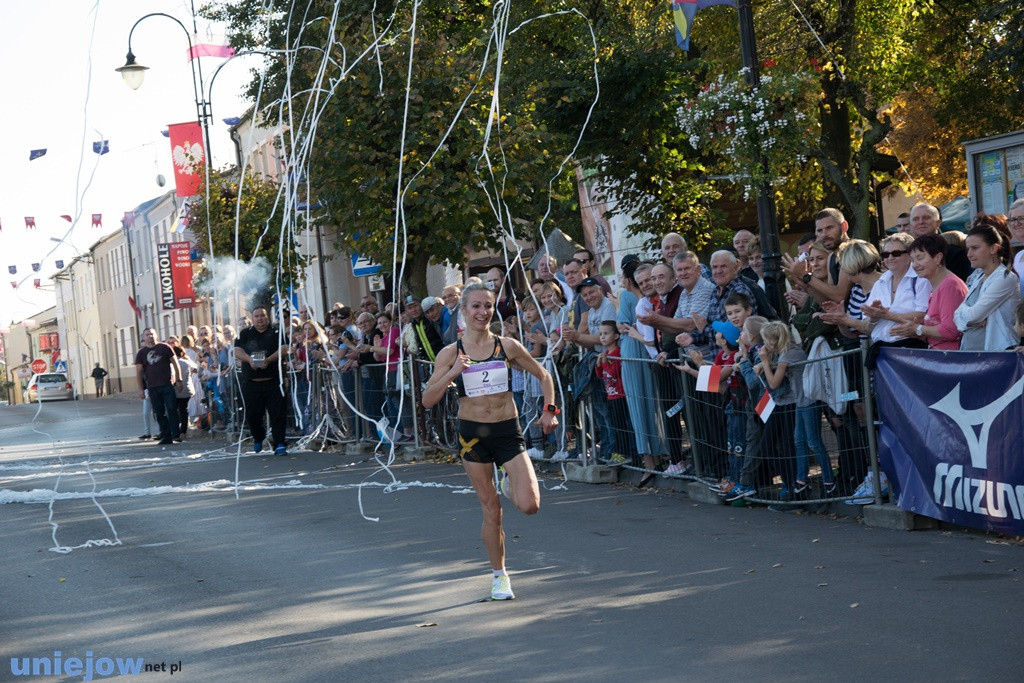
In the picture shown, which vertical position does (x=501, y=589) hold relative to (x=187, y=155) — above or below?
below

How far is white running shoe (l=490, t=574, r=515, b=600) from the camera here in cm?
711

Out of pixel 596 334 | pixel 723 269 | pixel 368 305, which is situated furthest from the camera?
pixel 368 305

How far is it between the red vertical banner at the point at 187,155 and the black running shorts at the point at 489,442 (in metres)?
25.0

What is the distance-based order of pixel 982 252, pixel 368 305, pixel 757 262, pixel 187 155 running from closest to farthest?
pixel 982 252, pixel 757 262, pixel 368 305, pixel 187 155

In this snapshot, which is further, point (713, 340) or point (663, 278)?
point (663, 278)

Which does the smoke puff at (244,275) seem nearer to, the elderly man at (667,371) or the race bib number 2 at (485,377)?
the elderly man at (667,371)

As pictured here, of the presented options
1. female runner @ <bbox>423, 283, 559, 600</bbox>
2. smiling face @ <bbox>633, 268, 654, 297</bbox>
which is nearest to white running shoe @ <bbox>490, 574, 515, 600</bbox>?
female runner @ <bbox>423, 283, 559, 600</bbox>

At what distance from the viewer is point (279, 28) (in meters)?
26.4

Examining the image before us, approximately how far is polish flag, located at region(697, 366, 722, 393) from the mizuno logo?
2.34 m

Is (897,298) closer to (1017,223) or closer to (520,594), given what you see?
(1017,223)

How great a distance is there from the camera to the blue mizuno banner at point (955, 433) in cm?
737

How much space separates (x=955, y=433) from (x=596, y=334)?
482 cm

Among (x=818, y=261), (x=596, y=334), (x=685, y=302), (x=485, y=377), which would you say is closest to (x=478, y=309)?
(x=485, y=377)

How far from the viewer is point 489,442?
24.8ft
